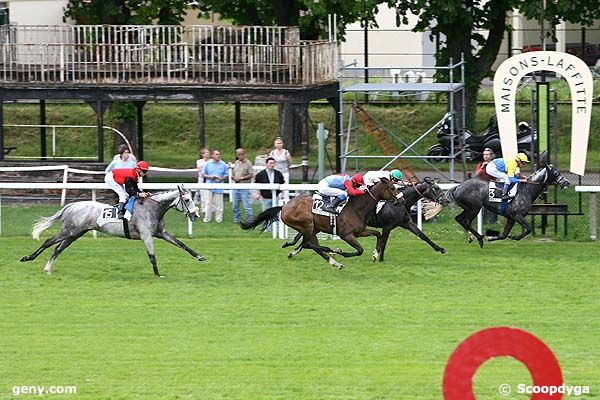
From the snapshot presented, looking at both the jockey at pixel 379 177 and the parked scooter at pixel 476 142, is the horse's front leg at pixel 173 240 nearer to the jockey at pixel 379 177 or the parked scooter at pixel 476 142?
the jockey at pixel 379 177

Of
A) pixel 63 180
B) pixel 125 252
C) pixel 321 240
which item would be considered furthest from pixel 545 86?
pixel 63 180

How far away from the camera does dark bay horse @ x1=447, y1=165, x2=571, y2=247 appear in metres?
17.3

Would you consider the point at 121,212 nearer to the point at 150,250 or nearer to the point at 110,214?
the point at 110,214

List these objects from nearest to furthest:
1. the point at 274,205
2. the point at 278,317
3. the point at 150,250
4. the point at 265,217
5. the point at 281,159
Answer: the point at 278,317
the point at 150,250
the point at 265,217
the point at 274,205
the point at 281,159

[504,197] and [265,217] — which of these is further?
[504,197]

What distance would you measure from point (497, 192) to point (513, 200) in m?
0.22

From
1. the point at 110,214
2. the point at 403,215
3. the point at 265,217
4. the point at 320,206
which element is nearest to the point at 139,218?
the point at 110,214

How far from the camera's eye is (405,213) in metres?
16.4

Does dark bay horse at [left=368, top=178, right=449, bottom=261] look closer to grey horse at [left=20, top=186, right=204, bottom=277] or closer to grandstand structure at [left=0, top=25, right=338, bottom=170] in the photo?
grey horse at [left=20, top=186, right=204, bottom=277]

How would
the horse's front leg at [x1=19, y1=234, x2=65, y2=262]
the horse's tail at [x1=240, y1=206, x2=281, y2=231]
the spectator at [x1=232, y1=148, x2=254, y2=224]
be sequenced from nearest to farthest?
the horse's front leg at [x1=19, y1=234, x2=65, y2=262]
the horse's tail at [x1=240, y1=206, x2=281, y2=231]
the spectator at [x1=232, y1=148, x2=254, y2=224]

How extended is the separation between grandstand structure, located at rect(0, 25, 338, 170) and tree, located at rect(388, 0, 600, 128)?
3385 mm

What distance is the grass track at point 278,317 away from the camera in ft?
33.7
